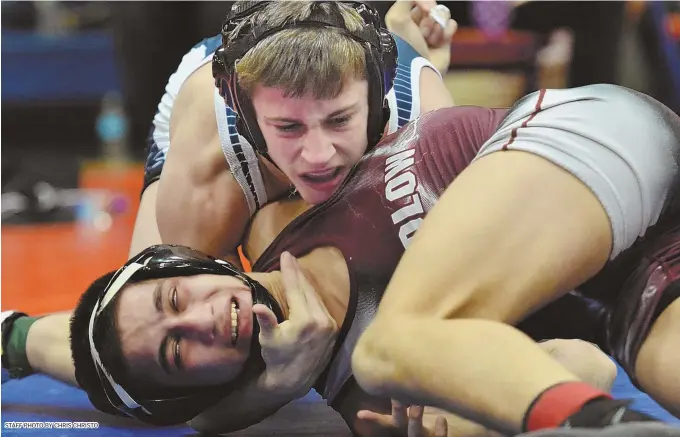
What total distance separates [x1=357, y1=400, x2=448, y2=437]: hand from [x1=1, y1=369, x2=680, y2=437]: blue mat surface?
27cm

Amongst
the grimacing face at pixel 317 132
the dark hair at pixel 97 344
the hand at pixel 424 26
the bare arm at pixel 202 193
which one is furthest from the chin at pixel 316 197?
the hand at pixel 424 26

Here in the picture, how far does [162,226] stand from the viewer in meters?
1.73

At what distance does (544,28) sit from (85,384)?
1.44 metres

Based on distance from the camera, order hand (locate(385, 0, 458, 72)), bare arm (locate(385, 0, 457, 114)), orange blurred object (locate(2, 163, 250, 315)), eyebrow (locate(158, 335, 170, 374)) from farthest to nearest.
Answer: orange blurred object (locate(2, 163, 250, 315)), hand (locate(385, 0, 458, 72)), bare arm (locate(385, 0, 457, 114)), eyebrow (locate(158, 335, 170, 374))

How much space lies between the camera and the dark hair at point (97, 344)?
1.42 m

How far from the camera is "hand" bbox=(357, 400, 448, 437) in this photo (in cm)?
129

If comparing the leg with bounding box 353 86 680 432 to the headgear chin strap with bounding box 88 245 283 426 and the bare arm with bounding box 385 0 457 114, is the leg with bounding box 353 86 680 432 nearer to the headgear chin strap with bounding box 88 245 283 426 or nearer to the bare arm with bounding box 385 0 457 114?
the headgear chin strap with bounding box 88 245 283 426

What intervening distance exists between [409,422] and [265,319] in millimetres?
251

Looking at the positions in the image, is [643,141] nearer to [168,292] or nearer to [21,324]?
[168,292]

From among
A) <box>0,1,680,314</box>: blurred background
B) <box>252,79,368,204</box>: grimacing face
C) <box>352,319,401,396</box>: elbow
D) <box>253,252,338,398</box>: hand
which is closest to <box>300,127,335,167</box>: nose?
<box>252,79,368,204</box>: grimacing face

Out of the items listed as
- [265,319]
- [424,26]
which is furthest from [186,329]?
[424,26]

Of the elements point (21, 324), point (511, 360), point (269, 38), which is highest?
point (269, 38)

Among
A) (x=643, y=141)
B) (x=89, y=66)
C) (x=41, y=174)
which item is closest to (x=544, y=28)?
(x=643, y=141)

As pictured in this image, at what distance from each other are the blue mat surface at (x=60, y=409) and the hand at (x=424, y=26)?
A: 2.30 feet
